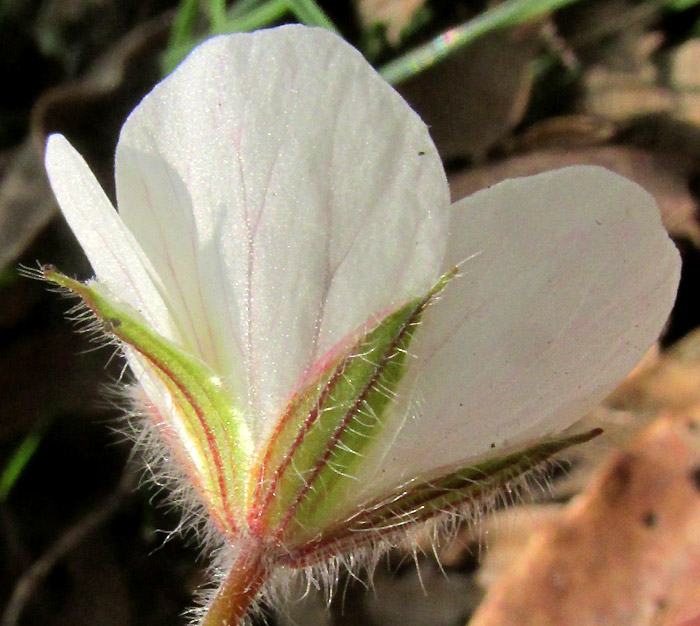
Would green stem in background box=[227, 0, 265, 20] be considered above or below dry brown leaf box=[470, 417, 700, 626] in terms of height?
above

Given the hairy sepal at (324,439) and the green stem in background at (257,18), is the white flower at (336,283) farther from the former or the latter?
the green stem in background at (257,18)

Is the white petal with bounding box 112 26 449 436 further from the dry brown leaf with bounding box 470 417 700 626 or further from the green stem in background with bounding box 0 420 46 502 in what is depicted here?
the green stem in background with bounding box 0 420 46 502

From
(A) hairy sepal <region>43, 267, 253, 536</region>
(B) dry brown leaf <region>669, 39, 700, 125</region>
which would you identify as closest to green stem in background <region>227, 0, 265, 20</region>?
(B) dry brown leaf <region>669, 39, 700, 125</region>

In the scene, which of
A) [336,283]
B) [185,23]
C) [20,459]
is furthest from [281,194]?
[20,459]

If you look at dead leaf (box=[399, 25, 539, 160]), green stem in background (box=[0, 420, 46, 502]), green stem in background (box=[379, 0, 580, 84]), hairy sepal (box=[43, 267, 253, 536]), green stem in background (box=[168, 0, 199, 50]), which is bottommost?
green stem in background (box=[0, 420, 46, 502])

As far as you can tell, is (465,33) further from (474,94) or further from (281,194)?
(281,194)

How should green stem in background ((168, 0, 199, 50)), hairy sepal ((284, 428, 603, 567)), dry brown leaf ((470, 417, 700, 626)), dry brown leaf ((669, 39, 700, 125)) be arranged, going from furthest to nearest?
1. dry brown leaf ((669, 39, 700, 125))
2. green stem in background ((168, 0, 199, 50))
3. dry brown leaf ((470, 417, 700, 626))
4. hairy sepal ((284, 428, 603, 567))
